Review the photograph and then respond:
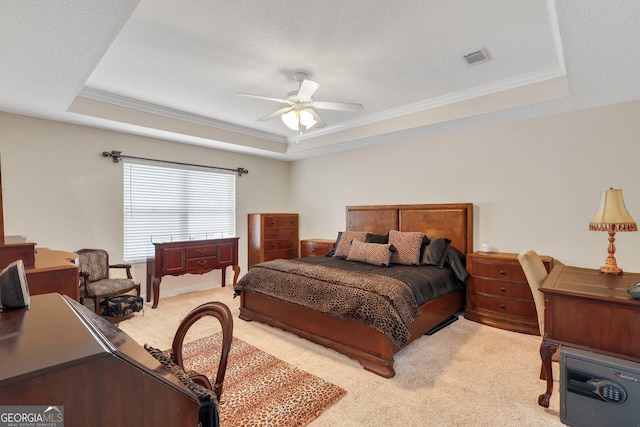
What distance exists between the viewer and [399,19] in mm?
2271

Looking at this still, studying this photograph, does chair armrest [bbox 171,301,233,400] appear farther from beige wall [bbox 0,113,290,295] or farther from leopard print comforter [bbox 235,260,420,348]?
beige wall [bbox 0,113,290,295]

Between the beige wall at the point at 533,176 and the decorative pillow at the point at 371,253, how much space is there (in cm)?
124

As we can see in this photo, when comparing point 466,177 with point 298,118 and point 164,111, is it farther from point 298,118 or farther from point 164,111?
point 164,111

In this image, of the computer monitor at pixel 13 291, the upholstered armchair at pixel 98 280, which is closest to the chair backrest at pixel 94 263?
the upholstered armchair at pixel 98 280

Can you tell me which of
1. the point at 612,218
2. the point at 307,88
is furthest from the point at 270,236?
the point at 612,218

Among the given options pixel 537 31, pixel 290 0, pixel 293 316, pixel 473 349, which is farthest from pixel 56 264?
pixel 537 31

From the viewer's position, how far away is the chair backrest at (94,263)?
12.5 ft

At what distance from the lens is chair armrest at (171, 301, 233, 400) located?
1327 mm

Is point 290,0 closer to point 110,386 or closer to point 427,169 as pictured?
point 110,386

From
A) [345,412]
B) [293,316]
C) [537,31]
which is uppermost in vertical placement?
[537,31]

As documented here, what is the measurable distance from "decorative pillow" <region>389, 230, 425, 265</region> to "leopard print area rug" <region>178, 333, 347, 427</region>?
1.94m

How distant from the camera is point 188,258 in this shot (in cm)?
460

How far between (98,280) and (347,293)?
10.6ft

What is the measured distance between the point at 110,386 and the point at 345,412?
1.78 meters
